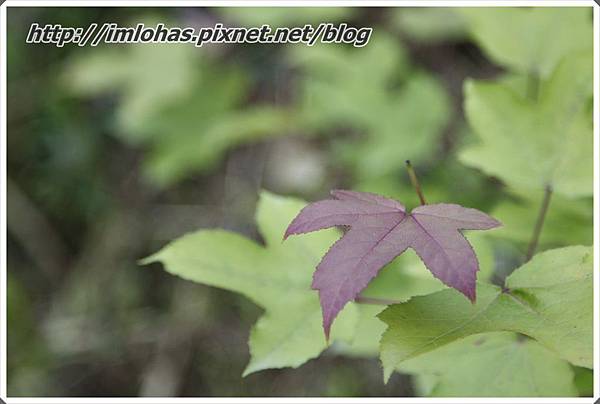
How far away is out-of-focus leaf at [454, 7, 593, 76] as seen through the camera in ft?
5.19

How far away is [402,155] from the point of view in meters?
2.51

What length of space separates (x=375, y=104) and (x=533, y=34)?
1117mm

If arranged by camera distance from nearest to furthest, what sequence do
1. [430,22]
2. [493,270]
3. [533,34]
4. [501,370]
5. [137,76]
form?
[501,370] → [493,270] → [533,34] → [430,22] → [137,76]

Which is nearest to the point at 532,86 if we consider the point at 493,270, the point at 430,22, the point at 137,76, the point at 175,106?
the point at 493,270

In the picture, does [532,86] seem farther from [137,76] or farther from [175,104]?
[137,76]

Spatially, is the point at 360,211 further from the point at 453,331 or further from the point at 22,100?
the point at 22,100

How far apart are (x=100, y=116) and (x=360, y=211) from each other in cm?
258

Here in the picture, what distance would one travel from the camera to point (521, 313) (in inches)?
39.5

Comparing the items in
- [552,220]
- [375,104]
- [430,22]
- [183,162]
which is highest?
[552,220]

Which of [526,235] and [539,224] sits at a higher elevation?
[539,224]

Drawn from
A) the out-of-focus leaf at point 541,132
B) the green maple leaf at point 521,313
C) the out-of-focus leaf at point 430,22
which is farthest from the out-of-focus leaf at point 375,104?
the green maple leaf at point 521,313

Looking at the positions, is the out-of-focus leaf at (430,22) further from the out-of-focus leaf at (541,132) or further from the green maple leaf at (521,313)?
the green maple leaf at (521,313)

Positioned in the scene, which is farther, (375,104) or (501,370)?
(375,104)

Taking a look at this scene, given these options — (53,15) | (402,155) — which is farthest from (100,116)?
(402,155)
